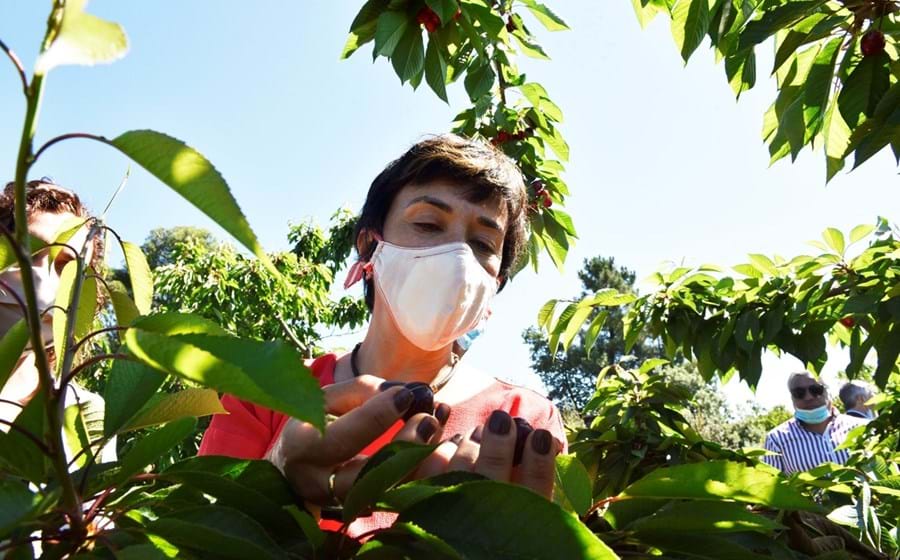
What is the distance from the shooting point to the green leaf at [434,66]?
2.15 metres

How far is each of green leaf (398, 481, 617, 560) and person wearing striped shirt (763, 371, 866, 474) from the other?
162 inches

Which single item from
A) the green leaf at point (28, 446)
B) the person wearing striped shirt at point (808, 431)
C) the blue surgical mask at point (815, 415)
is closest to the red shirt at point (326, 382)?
the green leaf at point (28, 446)

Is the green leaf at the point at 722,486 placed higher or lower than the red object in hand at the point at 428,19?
lower

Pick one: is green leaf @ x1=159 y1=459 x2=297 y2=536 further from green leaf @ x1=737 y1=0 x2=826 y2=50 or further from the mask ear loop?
green leaf @ x1=737 y1=0 x2=826 y2=50

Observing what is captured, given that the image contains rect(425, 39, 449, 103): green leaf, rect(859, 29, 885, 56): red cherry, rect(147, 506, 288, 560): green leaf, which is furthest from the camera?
rect(425, 39, 449, 103): green leaf

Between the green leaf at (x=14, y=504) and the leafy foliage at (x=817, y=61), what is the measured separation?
1.36 meters

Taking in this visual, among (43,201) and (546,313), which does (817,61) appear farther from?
(43,201)

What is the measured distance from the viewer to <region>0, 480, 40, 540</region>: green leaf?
333 mm

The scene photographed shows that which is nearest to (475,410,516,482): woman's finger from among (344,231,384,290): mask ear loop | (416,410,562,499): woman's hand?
(416,410,562,499): woman's hand

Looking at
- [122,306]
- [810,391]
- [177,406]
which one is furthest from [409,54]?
[810,391]

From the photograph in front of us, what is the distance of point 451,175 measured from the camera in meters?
1.33

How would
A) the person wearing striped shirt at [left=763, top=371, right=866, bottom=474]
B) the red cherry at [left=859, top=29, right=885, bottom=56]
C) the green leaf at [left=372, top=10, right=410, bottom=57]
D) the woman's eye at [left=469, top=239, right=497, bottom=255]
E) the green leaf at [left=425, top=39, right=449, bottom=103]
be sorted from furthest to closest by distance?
1. the person wearing striped shirt at [left=763, top=371, right=866, bottom=474]
2. the green leaf at [left=425, top=39, right=449, bottom=103]
3. the green leaf at [left=372, top=10, right=410, bottom=57]
4. the red cherry at [left=859, top=29, right=885, bottom=56]
5. the woman's eye at [left=469, top=239, right=497, bottom=255]

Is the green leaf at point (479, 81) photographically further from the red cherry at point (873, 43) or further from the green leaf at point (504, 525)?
the green leaf at point (504, 525)

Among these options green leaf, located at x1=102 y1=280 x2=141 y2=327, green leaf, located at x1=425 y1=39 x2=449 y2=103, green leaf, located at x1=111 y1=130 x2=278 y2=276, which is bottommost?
green leaf, located at x1=111 y1=130 x2=278 y2=276
